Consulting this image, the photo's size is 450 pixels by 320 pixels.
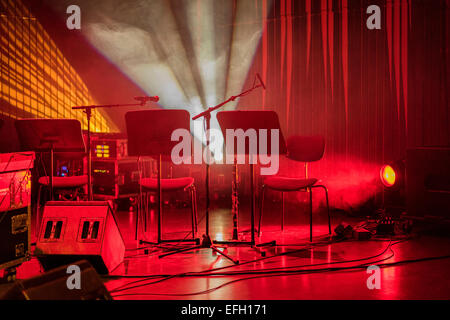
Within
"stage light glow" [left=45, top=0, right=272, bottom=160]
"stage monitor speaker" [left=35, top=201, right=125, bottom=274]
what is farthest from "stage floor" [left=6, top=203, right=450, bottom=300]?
"stage light glow" [left=45, top=0, right=272, bottom=160]

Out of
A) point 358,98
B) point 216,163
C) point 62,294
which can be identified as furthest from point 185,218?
point 62,294

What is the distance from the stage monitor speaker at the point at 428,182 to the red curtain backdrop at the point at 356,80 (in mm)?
636

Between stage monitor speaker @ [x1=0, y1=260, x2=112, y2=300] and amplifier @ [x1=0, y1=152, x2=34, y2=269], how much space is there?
143 cm

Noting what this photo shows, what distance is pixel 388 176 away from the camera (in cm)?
491

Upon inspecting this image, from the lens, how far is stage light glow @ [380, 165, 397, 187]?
4.87m

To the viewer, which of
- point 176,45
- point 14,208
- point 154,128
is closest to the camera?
point 14,208

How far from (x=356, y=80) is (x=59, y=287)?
4.76m

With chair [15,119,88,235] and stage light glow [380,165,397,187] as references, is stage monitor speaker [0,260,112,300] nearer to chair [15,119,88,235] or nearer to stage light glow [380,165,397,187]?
chair [15,119,88,235]

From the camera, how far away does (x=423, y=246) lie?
4.01 meters

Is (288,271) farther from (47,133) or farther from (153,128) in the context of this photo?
(47,133)

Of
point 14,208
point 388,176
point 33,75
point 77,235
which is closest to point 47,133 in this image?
point 14,208

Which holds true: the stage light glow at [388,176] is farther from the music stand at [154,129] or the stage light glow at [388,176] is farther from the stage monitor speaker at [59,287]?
the stage monitor speaker at [59,287]

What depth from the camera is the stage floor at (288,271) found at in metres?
2.77

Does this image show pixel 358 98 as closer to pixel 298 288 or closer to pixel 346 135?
pixel 346 135
